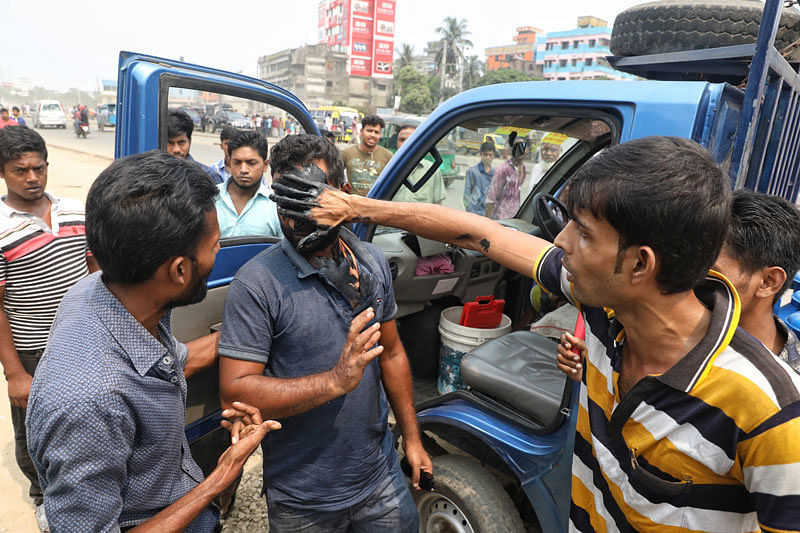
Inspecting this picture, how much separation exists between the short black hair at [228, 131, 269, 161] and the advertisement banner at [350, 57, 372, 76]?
6365 cm

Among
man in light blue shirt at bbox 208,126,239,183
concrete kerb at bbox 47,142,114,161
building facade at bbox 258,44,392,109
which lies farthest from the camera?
building facade at bbox 258,44,392,109

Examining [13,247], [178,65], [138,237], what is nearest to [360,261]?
[138,237]

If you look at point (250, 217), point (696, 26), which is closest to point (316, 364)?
point (250, 217)

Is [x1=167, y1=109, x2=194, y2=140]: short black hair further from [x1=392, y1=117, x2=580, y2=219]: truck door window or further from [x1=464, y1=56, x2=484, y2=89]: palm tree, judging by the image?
[x1=464, y1=56, x2=484, y2=89]: palm tree

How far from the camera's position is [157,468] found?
3.76ft

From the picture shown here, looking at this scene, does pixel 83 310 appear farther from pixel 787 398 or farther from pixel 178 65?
pixel 787 398

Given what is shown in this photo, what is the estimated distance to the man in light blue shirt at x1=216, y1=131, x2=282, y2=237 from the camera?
2.92 metres

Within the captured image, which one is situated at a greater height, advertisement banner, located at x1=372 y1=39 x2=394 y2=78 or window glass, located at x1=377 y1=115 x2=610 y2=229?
advertisement banner, located at x1=372 y1=39 x2=394 y2=78

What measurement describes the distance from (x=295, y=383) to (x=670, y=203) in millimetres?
1095

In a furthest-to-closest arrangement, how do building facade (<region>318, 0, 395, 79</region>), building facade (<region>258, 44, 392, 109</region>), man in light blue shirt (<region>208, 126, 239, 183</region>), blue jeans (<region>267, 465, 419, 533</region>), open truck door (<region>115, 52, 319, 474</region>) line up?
building facade (<region>318, 0, 395, 79</region>) < building facade (<region>258, 44, 392, 109</region>) < man in light blue shirt (<region>208, 126, 239, 183</region>) < open truck door (<region>115, 52, 319, 474</region>) < blue jeans (<region>267, 465, 419, 533</region>)

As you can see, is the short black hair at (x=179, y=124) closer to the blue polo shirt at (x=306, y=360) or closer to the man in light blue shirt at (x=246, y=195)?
the man in light blue shirt at (x=246, y=195)

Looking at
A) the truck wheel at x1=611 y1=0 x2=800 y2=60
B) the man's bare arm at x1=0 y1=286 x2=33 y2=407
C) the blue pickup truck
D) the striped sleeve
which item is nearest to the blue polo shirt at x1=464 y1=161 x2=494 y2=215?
the blue pickup truck

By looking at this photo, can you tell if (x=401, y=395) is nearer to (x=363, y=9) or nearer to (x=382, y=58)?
(x=382, y=58)

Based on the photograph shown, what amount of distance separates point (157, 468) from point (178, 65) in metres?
1.55
